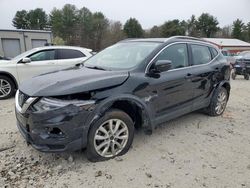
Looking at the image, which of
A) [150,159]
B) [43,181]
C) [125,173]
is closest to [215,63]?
[150,159]

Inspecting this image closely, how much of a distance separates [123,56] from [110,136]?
1.46 meters

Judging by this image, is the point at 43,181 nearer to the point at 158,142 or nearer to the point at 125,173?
the point at 125,173

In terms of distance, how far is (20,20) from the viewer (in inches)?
2773

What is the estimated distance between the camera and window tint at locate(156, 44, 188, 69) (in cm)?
409

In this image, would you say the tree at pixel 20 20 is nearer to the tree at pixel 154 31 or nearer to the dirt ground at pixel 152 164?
the tree at pixel 154 31

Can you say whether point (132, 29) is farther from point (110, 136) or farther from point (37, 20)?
point (110, 136)

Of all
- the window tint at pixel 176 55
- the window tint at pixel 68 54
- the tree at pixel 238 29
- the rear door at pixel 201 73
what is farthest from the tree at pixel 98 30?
the window tint at pixel 176 55

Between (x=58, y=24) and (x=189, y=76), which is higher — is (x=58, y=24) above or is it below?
above

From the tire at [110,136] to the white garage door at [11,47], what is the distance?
757 inches

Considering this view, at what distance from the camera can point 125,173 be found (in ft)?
10.5

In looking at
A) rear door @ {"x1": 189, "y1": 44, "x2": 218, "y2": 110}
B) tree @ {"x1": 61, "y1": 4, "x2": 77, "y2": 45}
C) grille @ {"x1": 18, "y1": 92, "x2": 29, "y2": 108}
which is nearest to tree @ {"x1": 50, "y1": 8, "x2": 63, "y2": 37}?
tree @ {"x1": 61, "y1": 4, "x2": 77, "y2": 45}

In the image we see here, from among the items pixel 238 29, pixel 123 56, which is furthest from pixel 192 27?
pixel 123 56

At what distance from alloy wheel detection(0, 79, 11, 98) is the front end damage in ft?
15.2

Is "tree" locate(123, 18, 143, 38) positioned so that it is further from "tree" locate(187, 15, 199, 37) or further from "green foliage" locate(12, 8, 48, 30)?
"green foliage" locate(12, 8, 48, 30)
